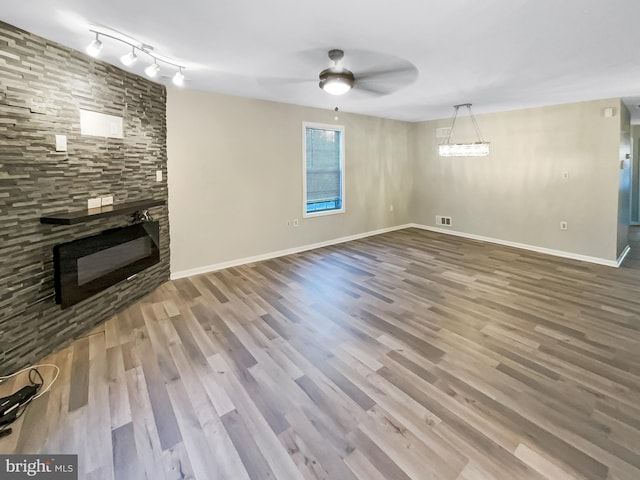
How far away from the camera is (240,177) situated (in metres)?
4.71

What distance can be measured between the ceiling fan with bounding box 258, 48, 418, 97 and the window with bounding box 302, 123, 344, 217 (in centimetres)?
184

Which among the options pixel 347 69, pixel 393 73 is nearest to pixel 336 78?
pixel 347 69

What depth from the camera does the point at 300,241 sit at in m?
5.61

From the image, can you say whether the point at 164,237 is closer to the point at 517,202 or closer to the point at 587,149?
the point at 517,202

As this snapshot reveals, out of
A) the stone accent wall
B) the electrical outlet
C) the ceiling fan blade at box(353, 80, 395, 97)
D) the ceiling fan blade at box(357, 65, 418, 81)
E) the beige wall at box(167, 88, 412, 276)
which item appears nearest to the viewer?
the stone accent wall

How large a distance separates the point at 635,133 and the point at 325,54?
853cm

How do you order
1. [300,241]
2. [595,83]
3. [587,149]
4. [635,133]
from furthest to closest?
[635,133], [300,241], [587,149], [595,83]

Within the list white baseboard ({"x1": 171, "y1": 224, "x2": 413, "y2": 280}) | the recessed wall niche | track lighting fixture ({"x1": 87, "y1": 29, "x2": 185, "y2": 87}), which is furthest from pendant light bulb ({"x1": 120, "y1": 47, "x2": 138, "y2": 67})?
white baseboard ({"x1": 171, "y1": 224, "x2": 413, "y2": 280})

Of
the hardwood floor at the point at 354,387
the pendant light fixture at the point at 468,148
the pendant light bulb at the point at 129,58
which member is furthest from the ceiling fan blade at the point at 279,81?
the pendant light fixture at the point at 468,148

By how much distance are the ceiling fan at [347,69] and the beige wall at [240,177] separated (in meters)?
1.07

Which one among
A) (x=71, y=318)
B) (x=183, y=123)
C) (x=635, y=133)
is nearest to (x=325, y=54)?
(x=183, y=123)

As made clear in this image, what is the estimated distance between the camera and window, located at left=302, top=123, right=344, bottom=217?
554cm

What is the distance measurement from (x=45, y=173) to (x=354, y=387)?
2901 millimetres

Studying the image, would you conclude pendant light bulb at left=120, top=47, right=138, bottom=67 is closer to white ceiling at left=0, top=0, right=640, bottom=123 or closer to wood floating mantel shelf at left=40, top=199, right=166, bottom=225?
white ceiling at left=0, top=0, right=640, bottom=123
